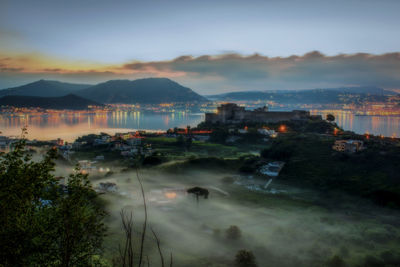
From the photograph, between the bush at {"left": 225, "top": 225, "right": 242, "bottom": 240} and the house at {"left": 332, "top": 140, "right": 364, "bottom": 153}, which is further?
the house at {"left": 332, "top": 140, "right": 364, "bottom": 153}

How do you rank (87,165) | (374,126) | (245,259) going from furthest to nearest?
(374,126) → (87,165) → (245,259)

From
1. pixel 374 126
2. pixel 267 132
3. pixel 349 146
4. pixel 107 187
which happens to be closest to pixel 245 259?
pixel 107 187

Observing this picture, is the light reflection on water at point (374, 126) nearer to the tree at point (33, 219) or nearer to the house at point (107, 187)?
the house at point (107, 187)

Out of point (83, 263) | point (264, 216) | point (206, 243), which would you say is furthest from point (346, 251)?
point (83, 263)

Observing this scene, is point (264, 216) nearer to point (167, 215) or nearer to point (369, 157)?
point (167, 215)

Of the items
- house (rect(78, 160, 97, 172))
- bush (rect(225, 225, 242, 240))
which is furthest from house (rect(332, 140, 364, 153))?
house (rect(78, 160, 97, 172))

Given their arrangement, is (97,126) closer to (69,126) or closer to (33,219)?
(69,126)

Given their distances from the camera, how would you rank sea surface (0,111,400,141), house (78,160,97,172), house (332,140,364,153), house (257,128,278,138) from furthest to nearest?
1. sea surface (0,111,400,141)
2. house (257,128,278,138)
3. house (78,160,97,172)
4. house (332,140,364,153)

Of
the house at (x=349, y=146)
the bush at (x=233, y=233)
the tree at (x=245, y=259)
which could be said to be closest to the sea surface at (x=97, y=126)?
the house at (x=349, y=146)

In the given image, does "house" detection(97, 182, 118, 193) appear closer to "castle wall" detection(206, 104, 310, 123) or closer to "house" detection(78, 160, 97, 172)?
"house" detection(78, 160, 97, 172)
